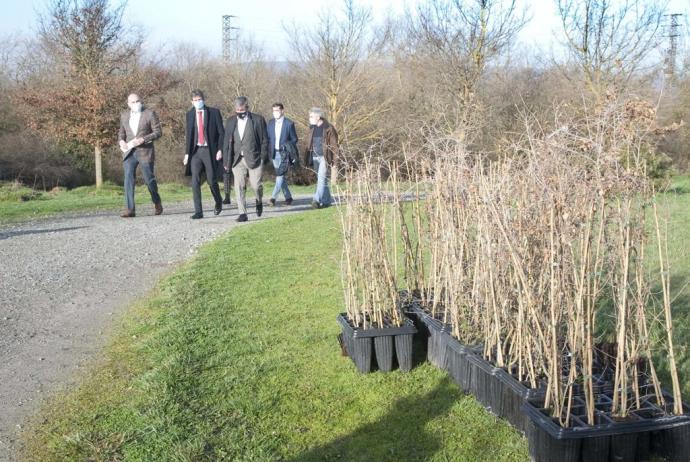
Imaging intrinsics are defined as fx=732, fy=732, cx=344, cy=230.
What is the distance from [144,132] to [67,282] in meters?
4.99

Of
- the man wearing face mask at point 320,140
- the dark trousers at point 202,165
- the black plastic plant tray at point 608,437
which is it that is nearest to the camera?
the black plastic plant tray at point 608,437

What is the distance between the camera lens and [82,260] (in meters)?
8.91

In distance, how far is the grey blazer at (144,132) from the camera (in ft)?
39.7

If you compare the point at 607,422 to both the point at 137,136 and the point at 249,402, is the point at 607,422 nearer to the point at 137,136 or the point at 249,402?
the point at 249,402

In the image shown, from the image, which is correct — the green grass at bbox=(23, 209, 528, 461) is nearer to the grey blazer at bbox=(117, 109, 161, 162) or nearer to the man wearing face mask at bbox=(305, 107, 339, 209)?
the grey blazer at bbox=(117, 109, 161, 162)

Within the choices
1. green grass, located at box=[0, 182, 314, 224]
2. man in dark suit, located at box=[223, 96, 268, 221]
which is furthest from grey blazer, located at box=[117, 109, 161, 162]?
green grass, located at box=[0, 182, 314, 224]

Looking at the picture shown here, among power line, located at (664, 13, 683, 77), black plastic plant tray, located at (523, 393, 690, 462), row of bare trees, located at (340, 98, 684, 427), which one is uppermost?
power line, located at (664, 13, 683, 77)

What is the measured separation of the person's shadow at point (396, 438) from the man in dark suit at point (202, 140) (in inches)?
321

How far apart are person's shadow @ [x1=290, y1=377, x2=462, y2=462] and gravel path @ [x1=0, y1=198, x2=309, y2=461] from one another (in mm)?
1642

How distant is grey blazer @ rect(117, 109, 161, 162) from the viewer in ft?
39.7

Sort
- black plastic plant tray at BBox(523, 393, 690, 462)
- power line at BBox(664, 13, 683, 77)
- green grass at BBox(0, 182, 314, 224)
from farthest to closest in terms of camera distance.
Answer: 1. power line at BBox(664, 13, 683, 77)
2. green grass at BBox(0, 182, 314, 224)
3. black plastic plant tray at BBox(523, 393, 690, 462)

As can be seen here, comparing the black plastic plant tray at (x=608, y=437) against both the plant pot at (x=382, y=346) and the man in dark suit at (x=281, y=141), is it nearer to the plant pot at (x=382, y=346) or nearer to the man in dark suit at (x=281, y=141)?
the plant pot at (x=382, y=346)

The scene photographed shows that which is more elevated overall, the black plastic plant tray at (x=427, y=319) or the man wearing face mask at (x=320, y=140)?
the man wearing face mask at (x=320, y=140)

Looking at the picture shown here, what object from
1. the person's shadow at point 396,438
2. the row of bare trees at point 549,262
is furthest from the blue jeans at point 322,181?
the person's shadow at point 396,438
